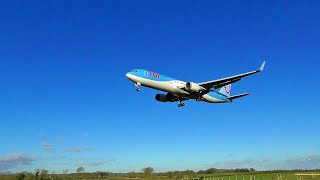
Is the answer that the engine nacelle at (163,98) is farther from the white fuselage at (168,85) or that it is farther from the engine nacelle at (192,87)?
the engine nacelle at (192,87)

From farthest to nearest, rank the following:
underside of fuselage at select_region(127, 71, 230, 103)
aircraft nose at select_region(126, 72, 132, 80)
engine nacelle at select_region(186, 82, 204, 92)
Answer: engine nacelle at select_region(186, 82, 204, 92)
underside of fuselage at select_region(127, 71, 230, 103)
aircraft nose at select_region(126, 72, 132, 80)

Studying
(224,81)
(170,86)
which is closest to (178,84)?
(170,86)

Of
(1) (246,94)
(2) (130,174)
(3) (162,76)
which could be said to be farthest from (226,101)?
(2) (130,174)

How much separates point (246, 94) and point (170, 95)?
42.6ft

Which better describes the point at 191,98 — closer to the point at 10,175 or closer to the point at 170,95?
the point at 170,95

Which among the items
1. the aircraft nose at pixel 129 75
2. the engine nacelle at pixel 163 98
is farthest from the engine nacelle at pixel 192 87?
the aircraft nose at pixel 129 75

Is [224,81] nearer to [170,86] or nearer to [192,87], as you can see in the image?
[192,87]

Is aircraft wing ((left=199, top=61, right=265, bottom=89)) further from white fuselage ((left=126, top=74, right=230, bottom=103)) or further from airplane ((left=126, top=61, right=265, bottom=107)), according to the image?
white fuselage ((left=126, top=74, right=230, bottom=103))

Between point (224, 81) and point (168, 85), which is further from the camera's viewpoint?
point (224, 81)

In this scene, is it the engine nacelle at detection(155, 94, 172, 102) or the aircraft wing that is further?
the engine nacelle at detection(155, 94, 172, 102)

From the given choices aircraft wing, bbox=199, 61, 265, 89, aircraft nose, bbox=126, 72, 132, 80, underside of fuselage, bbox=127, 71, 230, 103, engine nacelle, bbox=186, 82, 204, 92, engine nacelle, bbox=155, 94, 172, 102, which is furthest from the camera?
engine nacelle, bbox=155, 94, 172, 102

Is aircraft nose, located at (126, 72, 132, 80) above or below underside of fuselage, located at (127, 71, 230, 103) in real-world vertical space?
above

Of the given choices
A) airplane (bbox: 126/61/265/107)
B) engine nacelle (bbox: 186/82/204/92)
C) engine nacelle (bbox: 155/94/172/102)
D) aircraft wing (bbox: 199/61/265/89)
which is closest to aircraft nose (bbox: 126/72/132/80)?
airplane (bbox: 126/61/265/107)

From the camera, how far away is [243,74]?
5225cm
